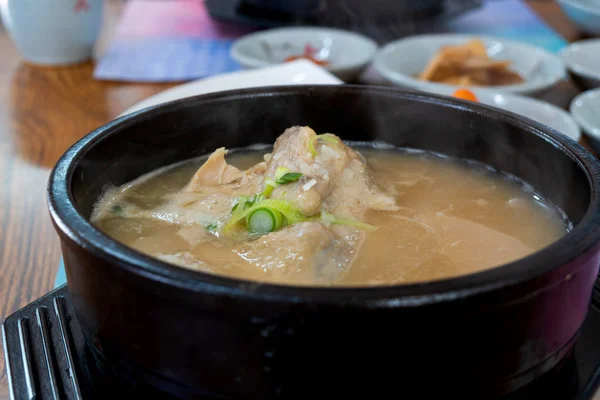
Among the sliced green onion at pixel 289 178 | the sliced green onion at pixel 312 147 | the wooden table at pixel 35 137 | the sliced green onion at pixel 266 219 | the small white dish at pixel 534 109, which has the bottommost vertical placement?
the wooden table at pixel 35 137

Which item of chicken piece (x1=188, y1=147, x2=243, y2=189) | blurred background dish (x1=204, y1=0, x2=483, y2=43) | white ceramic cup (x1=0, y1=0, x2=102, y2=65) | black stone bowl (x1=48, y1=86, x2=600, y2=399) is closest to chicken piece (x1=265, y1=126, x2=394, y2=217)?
chicken piece (x1=188, y1=147, x2=243, y2=189)

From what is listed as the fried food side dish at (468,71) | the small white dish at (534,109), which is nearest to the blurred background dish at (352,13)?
the fried food side dish at (468,71)

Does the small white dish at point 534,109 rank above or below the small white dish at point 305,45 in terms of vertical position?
above

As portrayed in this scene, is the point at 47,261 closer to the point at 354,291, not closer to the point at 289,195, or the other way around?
the point at 289,195

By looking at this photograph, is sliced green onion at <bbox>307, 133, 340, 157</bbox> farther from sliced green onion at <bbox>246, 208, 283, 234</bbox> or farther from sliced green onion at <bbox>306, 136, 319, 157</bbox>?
sliced green onion at <bbox>246, 208, 283, 234</bbox>

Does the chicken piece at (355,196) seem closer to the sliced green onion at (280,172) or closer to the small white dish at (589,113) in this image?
the sliced green onion at (280,172)
